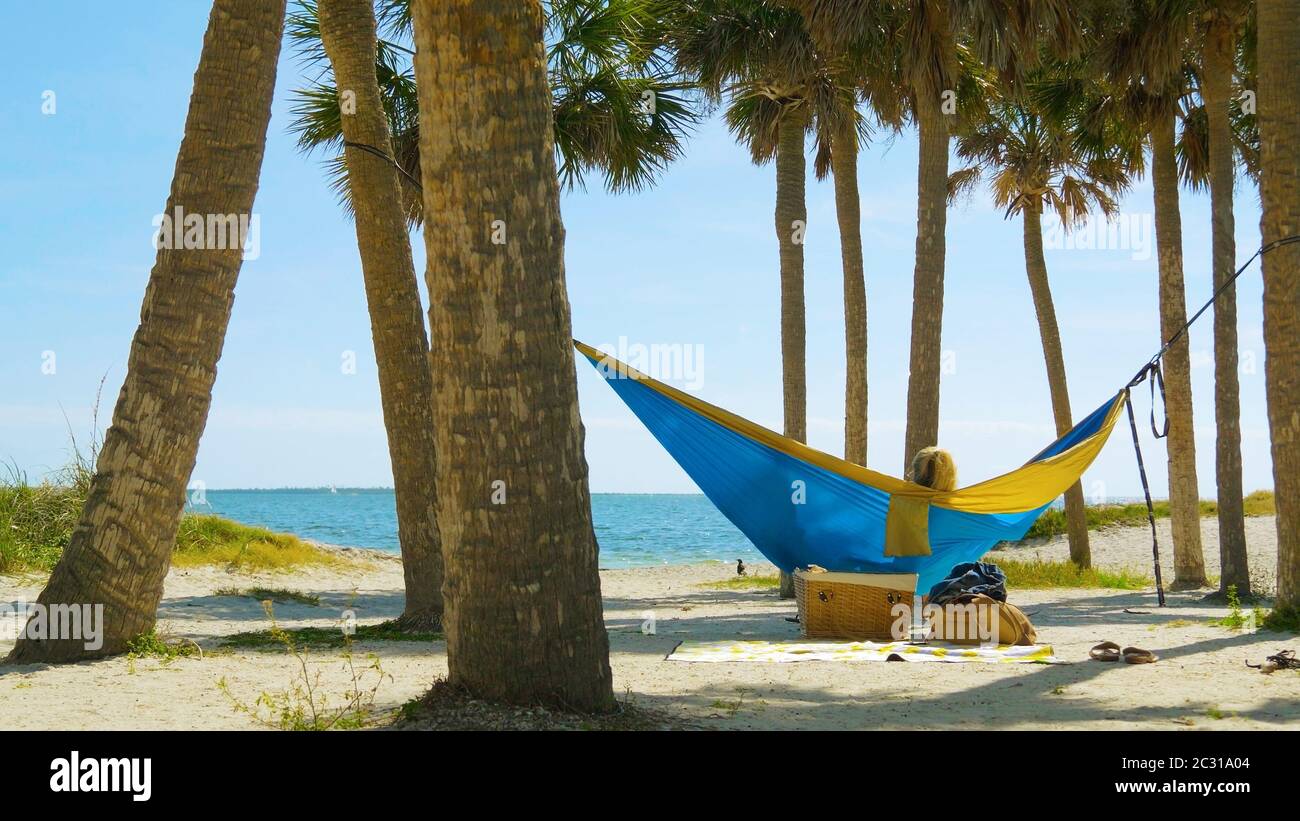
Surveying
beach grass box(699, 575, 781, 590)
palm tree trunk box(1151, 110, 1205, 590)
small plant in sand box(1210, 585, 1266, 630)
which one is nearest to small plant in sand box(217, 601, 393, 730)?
small plant in sand box(1210, 585, 1266, 630)

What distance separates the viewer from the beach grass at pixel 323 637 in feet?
23.7

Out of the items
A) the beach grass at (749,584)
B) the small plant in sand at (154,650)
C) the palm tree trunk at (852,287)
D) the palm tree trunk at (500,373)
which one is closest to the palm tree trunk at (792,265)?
the palm tree trunk at (852,287)

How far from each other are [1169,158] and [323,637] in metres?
11.2

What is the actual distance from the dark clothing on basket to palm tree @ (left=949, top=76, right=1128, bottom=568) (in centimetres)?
821

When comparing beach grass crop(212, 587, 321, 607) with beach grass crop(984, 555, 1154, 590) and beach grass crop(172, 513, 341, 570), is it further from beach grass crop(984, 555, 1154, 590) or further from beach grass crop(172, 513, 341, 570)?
beach grass crop(984, 555, 1154, 590)

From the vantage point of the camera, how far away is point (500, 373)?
4070 millimetres

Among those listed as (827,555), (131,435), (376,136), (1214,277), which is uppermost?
(376,136)

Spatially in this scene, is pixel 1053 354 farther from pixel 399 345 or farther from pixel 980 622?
pixel 399 345

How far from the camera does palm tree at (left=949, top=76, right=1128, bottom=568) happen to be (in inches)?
603

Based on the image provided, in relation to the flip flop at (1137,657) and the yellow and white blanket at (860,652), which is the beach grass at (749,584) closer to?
the yellow and white blanket at (860,652)
